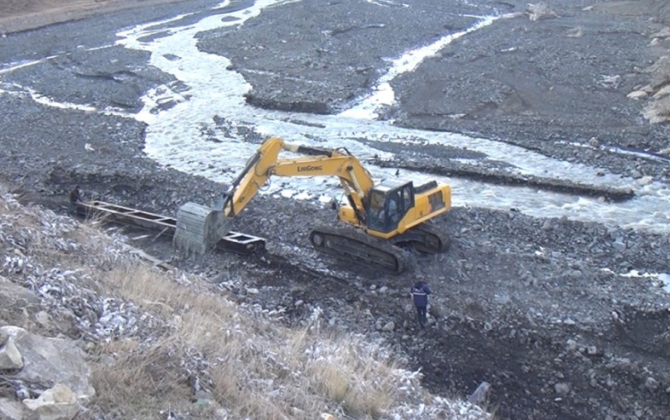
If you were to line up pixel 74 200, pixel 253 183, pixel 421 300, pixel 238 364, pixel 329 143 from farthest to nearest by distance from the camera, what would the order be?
pixel 329 143, pixel 74 200, pixel 253 183, pixel 421 300, pixel 238 364

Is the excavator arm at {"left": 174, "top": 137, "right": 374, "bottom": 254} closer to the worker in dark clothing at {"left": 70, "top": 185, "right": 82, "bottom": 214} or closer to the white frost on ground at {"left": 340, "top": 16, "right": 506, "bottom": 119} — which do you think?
the worker in dark clothing at {"left": 70, "top": 185, "right": 82, "bottom": 214}

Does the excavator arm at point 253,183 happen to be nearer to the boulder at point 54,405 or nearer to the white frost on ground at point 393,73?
the boulder at point 54,405

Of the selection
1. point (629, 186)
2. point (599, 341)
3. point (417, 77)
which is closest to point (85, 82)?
point (417, 77)

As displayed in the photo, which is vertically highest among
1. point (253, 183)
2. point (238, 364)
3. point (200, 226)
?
point (238, 364)

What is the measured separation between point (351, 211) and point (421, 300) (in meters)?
2.99

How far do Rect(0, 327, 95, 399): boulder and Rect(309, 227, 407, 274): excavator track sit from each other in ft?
23.3

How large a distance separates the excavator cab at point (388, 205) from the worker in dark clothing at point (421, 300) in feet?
6.68

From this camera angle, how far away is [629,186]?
1677 centimetres

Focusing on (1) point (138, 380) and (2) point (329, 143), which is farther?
(2) point (329, 143)

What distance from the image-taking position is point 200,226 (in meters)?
11.2

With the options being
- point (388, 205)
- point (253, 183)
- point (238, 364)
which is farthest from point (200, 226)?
point (238, 364)

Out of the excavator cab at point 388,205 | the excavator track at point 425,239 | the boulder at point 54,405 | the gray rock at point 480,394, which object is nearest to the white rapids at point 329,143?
the excavator track at point 425,239

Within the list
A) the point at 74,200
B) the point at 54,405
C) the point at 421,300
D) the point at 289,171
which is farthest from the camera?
the point at 74,200

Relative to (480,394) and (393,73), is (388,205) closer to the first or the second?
(480,394)
